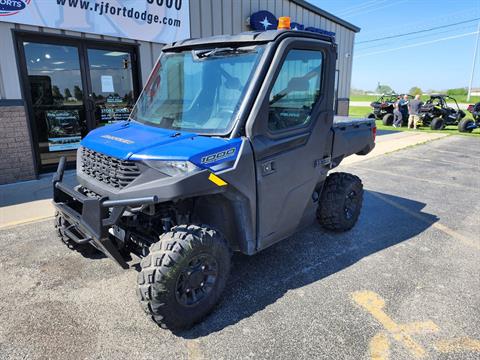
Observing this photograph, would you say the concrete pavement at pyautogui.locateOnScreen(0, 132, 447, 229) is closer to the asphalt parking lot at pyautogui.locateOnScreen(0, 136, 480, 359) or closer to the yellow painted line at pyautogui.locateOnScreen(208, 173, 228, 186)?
the asphalt parking lot at pyautogui.locateOnScreen(0, 136, 480, 359)

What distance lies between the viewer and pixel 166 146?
8.62 feet

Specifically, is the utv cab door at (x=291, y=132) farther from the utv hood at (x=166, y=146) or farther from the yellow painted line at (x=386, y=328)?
the yellow painted line at (x=386, y=328)

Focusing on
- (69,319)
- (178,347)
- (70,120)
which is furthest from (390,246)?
(70,120)

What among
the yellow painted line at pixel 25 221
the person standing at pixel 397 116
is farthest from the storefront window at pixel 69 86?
the person standing at pixel 397 116

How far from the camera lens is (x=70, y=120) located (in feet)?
24.0

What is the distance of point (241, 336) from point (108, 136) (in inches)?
78.5

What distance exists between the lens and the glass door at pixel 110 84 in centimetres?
750

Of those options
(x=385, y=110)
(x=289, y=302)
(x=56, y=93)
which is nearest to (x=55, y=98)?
(x=56, y=93)

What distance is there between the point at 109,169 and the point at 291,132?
1.61m

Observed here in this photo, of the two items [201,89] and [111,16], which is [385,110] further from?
[201,89]

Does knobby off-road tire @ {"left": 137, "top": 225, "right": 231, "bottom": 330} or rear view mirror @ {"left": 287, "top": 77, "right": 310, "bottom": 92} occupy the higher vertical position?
rear view mirror @ {"left": 287, "top": 77, "right": 310, "bottom": 92}

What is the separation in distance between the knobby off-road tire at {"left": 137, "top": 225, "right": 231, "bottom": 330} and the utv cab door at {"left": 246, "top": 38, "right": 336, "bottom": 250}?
1.64 ft

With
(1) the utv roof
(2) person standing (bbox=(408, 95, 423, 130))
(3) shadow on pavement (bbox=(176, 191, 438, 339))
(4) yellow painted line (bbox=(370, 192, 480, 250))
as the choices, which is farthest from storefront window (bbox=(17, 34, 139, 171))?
(2) person standing (bbox=(408, 95, 423, 130))

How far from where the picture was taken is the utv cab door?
9.48 ft
